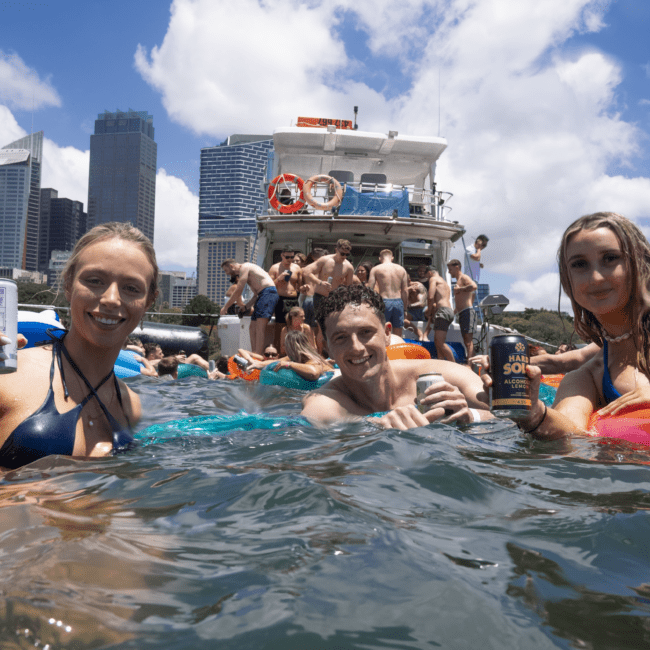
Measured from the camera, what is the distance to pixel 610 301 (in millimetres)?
2113

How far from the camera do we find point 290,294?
8.81 meters

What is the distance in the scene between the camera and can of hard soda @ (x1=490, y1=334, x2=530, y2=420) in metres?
1.83

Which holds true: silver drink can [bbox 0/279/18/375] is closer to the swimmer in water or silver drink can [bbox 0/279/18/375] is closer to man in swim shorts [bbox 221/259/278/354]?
the swimmer in water

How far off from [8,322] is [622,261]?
226 centimetres

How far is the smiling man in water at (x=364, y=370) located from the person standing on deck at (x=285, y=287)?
5.49m

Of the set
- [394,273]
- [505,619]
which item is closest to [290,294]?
[394,273]

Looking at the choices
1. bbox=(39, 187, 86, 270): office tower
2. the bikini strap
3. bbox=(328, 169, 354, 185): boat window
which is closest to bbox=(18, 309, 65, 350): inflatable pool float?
the bikini strap

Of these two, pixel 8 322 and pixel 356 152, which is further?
pixel 356 152

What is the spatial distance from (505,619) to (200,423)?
96.6 inches

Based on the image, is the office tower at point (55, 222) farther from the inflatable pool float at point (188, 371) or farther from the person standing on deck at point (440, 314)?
the person standing on deck at point (440, 314)

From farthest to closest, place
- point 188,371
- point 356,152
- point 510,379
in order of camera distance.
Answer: point 356,152 < point 188,371 < point 510,379

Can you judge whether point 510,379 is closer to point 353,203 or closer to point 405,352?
point 405,352

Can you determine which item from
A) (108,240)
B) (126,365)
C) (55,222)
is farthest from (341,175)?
(55,222)

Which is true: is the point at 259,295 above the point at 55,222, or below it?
below
